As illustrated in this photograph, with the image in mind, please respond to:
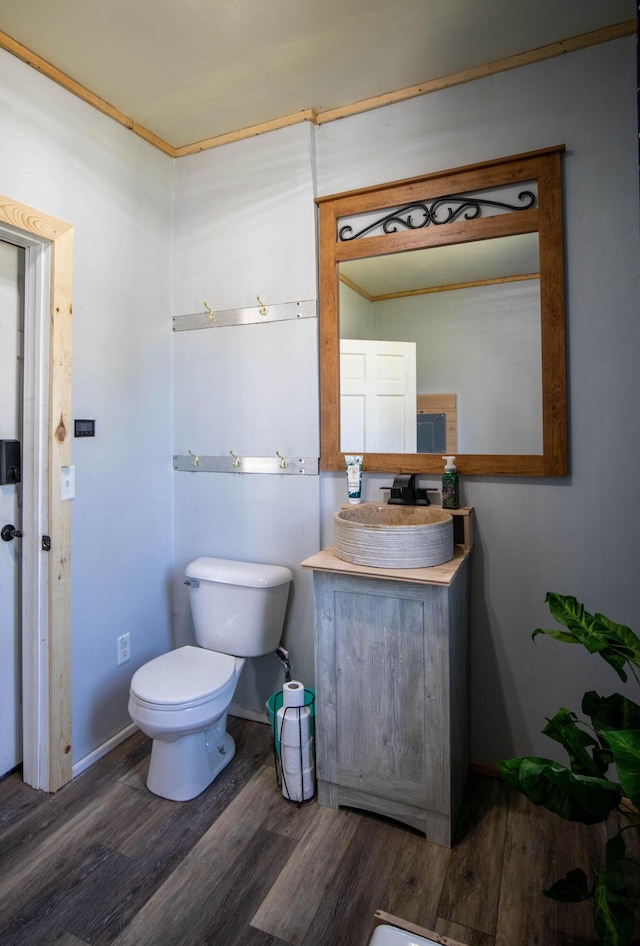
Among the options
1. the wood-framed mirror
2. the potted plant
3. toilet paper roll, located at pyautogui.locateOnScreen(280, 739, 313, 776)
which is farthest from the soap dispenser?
toilet paper roll, located at pyautogui.locateOnScreen(280, 739, 313, 776)

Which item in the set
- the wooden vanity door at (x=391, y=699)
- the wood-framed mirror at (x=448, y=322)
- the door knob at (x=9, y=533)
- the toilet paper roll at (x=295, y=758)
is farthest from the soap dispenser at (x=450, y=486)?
the door knob at (x=9, y=533)

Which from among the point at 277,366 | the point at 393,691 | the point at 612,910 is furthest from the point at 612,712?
the point at 277,366

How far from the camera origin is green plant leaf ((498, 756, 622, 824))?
3.44ft

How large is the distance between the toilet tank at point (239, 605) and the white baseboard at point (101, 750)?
494mm

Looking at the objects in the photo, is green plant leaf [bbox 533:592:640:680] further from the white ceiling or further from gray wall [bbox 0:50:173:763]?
the white ceiling

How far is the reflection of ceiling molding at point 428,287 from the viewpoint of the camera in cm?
175

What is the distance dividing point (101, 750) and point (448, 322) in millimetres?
2176

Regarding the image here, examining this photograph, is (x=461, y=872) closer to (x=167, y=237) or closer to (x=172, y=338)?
(x=172, y=338)

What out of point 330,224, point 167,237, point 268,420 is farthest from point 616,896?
point 167,237

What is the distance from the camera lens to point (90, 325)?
1.91 meters

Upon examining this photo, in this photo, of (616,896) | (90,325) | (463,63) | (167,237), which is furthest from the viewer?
(167,237)

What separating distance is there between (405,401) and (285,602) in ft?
3.20

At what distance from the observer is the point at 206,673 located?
5.86 ft

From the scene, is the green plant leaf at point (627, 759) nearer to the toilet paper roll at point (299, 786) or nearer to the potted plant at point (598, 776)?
the potted plant at point (598, 776)
